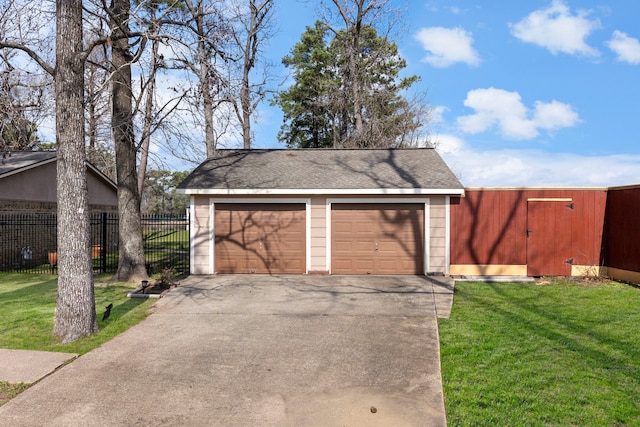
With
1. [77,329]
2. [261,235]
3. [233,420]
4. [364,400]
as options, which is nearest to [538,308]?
[364,400]

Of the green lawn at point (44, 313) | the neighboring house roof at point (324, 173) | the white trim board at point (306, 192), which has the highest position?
the neighboring house roof at point (324, 173)

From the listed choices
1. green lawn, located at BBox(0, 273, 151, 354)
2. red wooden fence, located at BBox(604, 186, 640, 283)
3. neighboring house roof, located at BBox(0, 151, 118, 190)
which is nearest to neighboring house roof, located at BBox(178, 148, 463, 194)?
green lawn, located at BBox(0, 273, 151, 354)

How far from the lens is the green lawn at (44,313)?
19.7 feet

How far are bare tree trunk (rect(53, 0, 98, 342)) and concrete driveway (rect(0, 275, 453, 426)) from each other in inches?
29.8

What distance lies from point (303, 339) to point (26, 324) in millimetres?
4719

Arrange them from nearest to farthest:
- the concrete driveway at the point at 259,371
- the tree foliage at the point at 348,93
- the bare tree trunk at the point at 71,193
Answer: the concrete driveway at the point at 259,371
the bare tree trunk at the point at 71,193
the tree foliage at the point at 348,93

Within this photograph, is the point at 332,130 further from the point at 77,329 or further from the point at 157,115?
the point at 77,329

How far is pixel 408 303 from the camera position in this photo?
27.3 feet

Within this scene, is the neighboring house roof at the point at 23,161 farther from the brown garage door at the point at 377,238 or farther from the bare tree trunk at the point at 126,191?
the brown garage door at the point at 377,238

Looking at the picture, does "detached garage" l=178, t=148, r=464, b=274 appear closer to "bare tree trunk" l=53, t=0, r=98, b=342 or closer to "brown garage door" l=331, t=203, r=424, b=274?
"brown garage door" l=331, t=203, r=424, b=274

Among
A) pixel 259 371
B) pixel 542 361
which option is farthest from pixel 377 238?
pixel 259 371

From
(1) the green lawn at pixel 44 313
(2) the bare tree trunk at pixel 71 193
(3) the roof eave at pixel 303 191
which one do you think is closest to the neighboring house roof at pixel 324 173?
(3) the roof eave at pixel 303 191

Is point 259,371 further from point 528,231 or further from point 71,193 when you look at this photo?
point 528,231

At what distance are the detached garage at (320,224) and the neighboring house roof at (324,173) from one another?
1.6 inches
